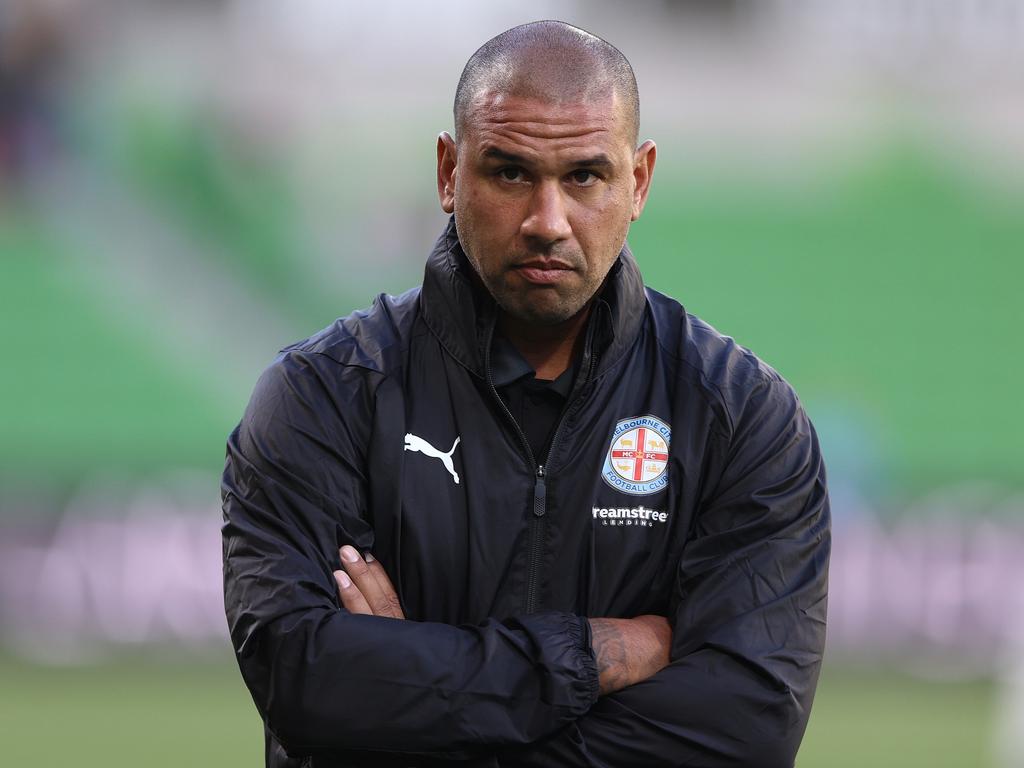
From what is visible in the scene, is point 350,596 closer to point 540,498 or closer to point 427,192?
point 540,498

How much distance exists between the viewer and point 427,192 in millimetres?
7184

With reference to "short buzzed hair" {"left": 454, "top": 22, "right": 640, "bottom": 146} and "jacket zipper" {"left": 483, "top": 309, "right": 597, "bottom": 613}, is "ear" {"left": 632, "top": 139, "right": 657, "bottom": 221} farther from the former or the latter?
"jacket zipper" {"left": 483, "top": 309, "right": 597, "bottom": 613}

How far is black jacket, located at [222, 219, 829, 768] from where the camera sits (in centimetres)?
182

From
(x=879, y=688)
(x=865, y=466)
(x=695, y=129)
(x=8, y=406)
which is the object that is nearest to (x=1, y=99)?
(x=8, y=406)

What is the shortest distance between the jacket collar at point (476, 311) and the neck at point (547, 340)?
4 centimetres

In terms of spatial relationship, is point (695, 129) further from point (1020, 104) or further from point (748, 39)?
point (1020, 104)

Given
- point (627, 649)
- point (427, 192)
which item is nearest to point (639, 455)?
point (627, 649)

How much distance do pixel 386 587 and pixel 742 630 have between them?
46 centimetres

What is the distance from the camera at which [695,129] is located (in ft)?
23.8

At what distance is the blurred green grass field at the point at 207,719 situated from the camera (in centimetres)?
517

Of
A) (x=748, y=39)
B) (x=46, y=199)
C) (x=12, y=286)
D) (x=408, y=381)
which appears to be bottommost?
(x=408, y=381)

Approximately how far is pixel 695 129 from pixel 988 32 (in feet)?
4.88

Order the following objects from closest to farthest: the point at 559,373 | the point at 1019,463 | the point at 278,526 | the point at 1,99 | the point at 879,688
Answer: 1. the point at 278,526
2. the point at 559,373
3. the point at 879,688
4. the point at 1019,463
5. the point at 1,99

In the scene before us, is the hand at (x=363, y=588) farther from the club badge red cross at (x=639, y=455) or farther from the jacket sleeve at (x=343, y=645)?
the club badge red cross at (x=639, y=455)
